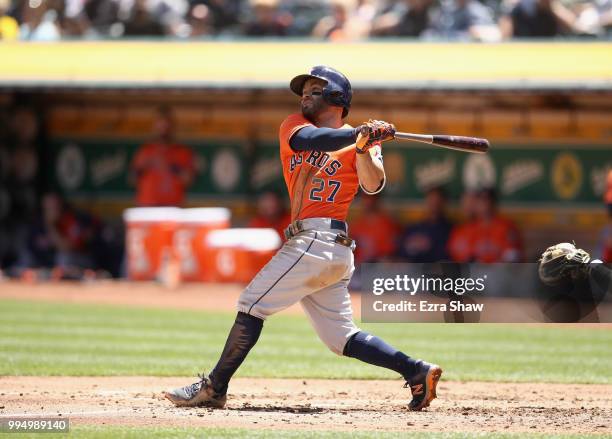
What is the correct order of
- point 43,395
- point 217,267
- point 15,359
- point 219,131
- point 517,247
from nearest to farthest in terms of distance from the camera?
point 43,395
point 15,359
point 517,247
point 217,267
point 219,131

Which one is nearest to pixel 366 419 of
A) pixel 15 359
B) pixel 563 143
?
pixel 15 359

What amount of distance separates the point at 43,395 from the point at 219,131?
987 centimetres

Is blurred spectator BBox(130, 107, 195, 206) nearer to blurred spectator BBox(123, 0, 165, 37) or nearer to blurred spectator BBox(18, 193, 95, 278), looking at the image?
blurred spectator BBox(18, 193, 95, 278)

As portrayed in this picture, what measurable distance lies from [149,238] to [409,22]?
4230 mm

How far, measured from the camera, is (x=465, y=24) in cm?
1509

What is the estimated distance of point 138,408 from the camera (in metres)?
6.47

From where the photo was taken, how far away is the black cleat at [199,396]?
637cm

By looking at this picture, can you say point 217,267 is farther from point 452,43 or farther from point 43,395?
point 43,395

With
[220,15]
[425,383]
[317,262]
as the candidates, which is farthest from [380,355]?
[220,15]

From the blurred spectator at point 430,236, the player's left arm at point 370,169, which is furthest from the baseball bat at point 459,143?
the blurred spectator at point 430,236

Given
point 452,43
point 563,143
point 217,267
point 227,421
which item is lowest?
point 227,421

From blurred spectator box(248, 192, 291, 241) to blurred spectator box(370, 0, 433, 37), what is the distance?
8.20 ft

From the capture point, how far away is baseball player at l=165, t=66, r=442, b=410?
624 centimetres

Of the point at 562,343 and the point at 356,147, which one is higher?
the point at 356,147
